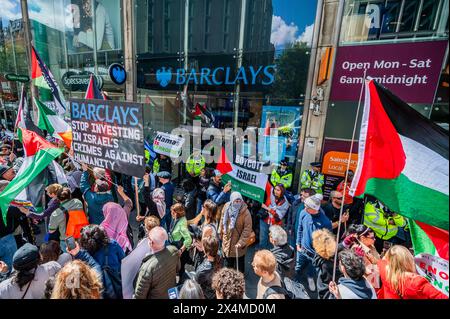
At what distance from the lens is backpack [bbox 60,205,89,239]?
3.88 metres

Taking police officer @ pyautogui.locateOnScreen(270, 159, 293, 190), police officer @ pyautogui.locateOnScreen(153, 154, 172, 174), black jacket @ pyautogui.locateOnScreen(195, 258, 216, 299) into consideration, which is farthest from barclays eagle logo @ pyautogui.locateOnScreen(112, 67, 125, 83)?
black jacket @ pyautogui.locateOnScreen(195, 258, 216, 299)

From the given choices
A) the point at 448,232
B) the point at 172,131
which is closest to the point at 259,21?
the point at 172,131

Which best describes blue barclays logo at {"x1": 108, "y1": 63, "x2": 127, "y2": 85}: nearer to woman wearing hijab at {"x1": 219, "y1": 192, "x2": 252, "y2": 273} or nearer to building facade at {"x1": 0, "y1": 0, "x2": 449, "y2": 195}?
building facade at {"x1": 0, "y1": 0, "x2": 449, "y2": 195}

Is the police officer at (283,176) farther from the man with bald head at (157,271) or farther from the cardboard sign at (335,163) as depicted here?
the man with bald head at (157,271)

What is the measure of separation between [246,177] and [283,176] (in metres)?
2.53

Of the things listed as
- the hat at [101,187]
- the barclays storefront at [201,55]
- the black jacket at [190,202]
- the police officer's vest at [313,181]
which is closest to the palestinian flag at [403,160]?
the black jacket at [190,202]

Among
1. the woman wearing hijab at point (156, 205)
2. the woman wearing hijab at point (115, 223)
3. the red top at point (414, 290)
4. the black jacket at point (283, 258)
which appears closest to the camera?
the red top at point (414, 290)

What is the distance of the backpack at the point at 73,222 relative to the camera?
153 inches

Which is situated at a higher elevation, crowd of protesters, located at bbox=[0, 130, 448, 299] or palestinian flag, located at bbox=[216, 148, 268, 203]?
palestinian flag, located at bbox=[216, 148, 268, 203]

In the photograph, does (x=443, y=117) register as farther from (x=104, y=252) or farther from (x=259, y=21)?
(x=104, y=252)

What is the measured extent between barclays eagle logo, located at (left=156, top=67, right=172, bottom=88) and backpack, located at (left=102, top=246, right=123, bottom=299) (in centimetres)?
713

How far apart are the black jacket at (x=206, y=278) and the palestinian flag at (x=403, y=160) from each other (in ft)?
5.76

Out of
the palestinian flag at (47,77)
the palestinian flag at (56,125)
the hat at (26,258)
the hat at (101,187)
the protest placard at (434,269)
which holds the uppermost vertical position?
the palestinian flag at (47,77)

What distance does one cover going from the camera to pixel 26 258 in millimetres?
2525
